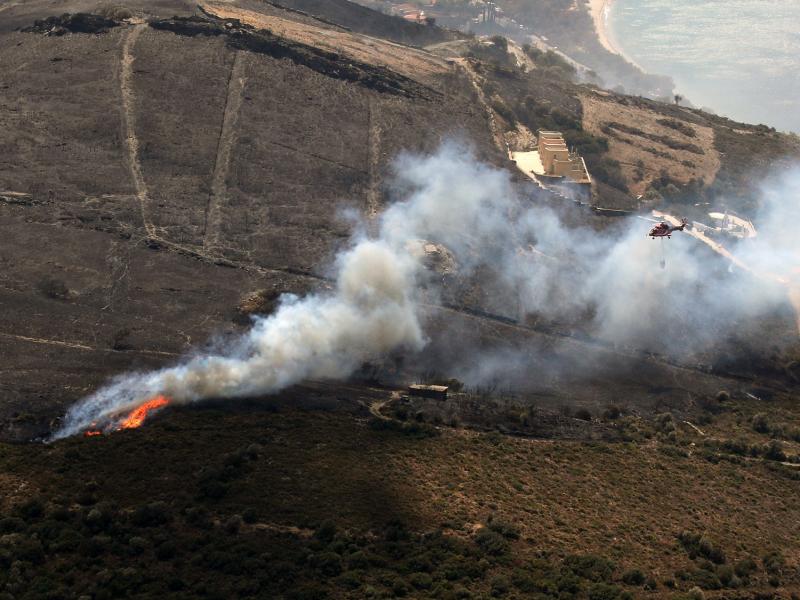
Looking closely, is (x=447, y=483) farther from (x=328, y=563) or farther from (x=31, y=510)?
(x=31, y=510)

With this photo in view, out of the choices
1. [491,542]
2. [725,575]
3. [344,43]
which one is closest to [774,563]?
[725,575]

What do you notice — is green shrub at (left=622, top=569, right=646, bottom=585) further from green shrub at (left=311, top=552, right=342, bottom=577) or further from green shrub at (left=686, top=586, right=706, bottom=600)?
green shrub at (left=311, top=552, right=342, bottom=577)

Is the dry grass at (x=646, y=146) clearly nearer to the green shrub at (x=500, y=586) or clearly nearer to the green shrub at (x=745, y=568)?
the green shrub at (x=745, y=568)

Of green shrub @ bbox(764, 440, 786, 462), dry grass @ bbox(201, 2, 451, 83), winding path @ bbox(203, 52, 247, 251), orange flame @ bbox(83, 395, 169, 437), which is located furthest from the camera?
dry grass @ bbox(201, 2, 451, 83)

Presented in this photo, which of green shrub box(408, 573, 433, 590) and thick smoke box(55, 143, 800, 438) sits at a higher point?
thick smoke box(55, 143, 800, 438)

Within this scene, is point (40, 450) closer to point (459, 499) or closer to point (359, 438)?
point (359, 438)

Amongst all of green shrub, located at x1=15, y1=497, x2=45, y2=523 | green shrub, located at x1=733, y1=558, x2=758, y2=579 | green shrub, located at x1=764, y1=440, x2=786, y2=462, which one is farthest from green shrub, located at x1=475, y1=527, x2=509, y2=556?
green shrub, located at x1=764, y1=440, x2=786, y2=462
